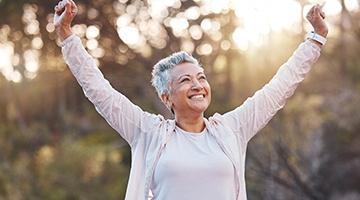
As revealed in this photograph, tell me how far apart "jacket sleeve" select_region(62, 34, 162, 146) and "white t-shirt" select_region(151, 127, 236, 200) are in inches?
6.0

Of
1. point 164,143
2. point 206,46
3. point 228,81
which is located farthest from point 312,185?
point 164,143

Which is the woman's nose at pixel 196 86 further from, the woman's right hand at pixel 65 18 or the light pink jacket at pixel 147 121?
the woman's right hand at pixel 65 18

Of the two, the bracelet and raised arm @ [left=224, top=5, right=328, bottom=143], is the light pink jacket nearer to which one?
raised arm @ [left=224, top=5, right=328, bottom=143]

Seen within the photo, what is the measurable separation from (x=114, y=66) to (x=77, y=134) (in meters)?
5.17

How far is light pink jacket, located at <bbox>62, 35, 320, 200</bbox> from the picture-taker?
2.28 meters

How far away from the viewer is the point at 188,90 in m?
2.34

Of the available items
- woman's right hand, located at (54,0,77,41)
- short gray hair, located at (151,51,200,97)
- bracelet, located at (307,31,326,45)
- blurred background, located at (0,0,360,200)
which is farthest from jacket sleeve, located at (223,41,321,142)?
blurred background, located at (0,0,360,200)

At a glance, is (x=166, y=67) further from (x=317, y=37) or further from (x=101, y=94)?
(x=317, y=37)

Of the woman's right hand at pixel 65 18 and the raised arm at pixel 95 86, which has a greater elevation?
the woman's right hand at pixel 65 18

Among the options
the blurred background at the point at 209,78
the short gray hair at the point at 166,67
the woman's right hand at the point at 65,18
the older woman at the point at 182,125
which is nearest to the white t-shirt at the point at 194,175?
the older woman at the point at 182,125

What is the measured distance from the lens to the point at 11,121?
16328mm

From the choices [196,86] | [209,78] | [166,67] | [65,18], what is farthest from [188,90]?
[209,78]

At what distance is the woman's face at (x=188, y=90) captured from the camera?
7.60 feet

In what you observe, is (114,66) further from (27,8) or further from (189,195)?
(189,195)
